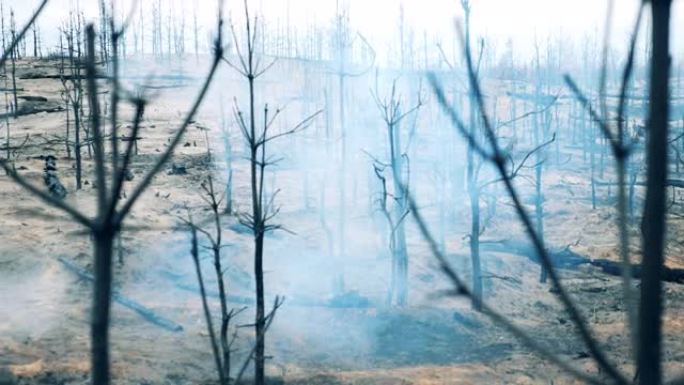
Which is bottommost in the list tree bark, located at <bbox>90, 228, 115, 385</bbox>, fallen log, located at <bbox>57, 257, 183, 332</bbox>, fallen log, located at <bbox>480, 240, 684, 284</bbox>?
fallen log, located at <bbox>480, 240, 684, 284</bbox>

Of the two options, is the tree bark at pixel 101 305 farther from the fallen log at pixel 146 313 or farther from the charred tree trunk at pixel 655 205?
the fallen log at pixel 146 313

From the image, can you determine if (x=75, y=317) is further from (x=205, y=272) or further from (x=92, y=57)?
(x=92, y=57)

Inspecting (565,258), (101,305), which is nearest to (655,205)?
(101,305)

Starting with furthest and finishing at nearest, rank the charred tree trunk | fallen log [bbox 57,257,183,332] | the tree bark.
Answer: fallen log [bbox 57,257,183,332], the tree bark, the charred tree trunk

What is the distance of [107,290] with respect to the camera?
1.45 metres

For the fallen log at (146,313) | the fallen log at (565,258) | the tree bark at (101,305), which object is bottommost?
the fallen log at (565,258)

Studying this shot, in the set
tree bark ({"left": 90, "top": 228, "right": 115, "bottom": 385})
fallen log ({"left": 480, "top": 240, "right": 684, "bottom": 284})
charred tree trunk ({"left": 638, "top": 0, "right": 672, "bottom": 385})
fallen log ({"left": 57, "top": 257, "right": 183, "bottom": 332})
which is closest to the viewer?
charred tree trunk ({"left": 638, "top": 0, "right": 672, "bottom": 385})

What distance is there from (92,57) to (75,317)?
16521mm

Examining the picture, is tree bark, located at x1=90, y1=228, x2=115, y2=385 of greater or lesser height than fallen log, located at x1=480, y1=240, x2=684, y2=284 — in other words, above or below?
above

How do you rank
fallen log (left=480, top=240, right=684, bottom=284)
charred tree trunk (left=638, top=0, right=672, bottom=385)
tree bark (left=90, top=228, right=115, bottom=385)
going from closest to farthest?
charred tree trunk (left=638, top=0, right=672, bottom=385), tree bark (left=90, top=228, right=115, bottom=385), fallen log (left=480, top=240, right=684, bottom=284)

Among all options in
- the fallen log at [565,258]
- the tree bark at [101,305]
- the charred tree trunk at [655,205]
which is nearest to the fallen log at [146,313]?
the fallen log at [565,258]

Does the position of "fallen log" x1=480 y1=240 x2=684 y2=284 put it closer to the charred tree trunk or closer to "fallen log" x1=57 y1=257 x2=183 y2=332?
"fallen log" x1=57 y1=257 x2=183 y2=332

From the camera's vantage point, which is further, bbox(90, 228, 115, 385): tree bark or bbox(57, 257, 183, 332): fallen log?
bbox(57, 257, 183, 332): fallen log

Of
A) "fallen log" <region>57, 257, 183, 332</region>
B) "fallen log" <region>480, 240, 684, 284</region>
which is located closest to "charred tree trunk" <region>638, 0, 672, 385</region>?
"fallen log" <region>57, 257, 183, 332</region>
